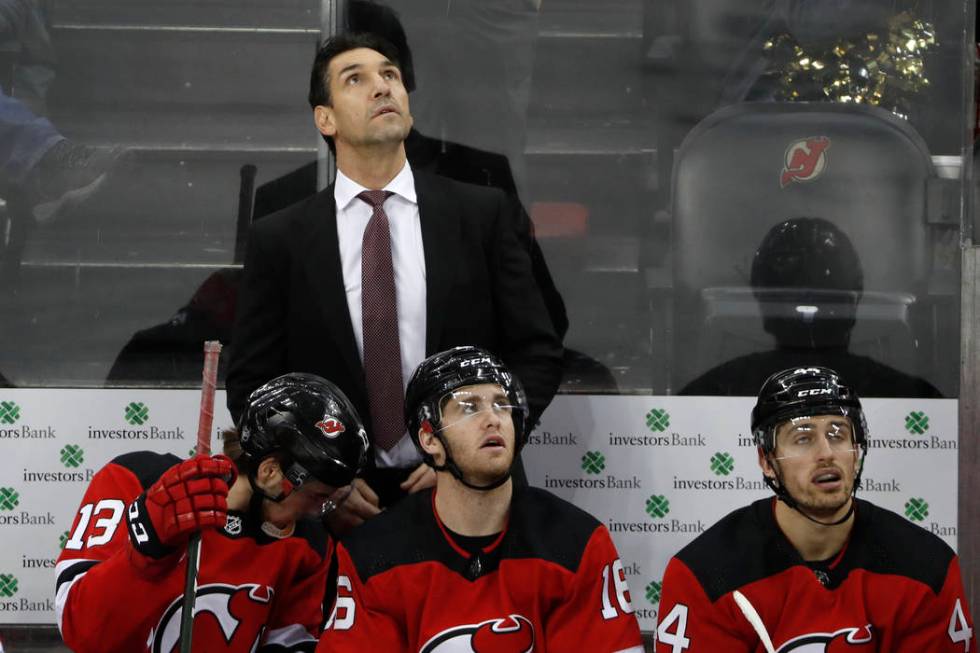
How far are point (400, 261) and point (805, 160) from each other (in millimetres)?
1342

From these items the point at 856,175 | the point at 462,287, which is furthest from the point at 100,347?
the point at 856,175

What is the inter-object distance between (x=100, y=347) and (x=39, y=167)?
1.80ft

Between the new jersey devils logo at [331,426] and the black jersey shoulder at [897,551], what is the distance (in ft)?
3.64

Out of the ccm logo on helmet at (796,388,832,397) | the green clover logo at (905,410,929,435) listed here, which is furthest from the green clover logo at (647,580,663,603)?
the ccm logo on helmet at (796,388,832,397)

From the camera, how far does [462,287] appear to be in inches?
150

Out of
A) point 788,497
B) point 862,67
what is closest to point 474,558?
point 788,497

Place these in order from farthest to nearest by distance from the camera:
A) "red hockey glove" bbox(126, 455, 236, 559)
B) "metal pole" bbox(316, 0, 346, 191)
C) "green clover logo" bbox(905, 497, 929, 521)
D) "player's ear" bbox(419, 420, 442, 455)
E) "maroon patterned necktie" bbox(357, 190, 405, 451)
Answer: "metal pole" bbox(316, 0, 346, 191), "green clover logo" bbox(905, 497, 929, 521), "maroon patterned necktie" bbox(357, 190, 405, 451), "player's ear" bbox(419, 420, 442, 455), "red hockey glove" bbox(126, 455, 236, 559)

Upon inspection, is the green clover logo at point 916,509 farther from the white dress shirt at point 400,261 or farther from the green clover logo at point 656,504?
the white dress shirt at point 400,261

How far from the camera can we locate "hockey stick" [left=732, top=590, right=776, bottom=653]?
324 cm

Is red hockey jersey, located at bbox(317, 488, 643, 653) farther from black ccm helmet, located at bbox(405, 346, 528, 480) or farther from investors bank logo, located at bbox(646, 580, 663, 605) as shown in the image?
investors bank logo, located at bbox(646, 580, 663, 605)

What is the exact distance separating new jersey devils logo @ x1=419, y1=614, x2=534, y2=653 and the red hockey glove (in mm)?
506

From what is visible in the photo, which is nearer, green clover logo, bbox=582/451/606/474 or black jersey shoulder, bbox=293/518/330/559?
black jersey shoulder, bbox=293/518/330/559

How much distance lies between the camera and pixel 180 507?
3.12 meters

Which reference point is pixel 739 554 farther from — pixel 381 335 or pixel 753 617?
pixel 381 335
